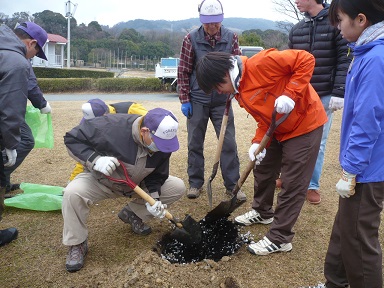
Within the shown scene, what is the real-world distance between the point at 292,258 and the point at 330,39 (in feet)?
6.80

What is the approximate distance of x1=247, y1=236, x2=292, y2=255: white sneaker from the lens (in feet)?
9.55

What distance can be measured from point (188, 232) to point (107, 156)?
0.89 m

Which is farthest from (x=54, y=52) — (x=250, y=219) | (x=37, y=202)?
(x=250, y=219)

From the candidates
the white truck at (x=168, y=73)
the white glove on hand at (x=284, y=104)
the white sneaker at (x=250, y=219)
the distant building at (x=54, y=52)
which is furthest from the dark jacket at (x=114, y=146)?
the distant building at (x=54, y=52)

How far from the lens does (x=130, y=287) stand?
7.46ft

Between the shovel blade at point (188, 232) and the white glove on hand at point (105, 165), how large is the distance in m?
0.73

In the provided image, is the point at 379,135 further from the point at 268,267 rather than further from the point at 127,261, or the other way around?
the point at 127,261

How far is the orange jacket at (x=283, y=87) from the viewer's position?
257cm

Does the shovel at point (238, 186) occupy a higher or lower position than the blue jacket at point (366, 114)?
lower

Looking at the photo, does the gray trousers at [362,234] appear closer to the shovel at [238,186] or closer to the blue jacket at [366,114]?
the blue jacket at [366,114]

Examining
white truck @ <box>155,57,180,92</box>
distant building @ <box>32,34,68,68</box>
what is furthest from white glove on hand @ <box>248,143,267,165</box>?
distant building @ <box>32,34,68,68</box>

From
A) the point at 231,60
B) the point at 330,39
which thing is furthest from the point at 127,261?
the point at 330,39

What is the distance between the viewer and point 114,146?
270 cm

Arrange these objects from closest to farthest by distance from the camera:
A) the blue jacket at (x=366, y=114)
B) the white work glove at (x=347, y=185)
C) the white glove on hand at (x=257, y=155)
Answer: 1. the blue jacket at (x=366, y=114)
2. the white work glove at (x=347, y=185)
3. the white glove on hand at (x=257, y=155)
